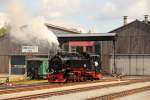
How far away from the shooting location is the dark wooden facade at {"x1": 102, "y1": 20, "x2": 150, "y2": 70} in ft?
200

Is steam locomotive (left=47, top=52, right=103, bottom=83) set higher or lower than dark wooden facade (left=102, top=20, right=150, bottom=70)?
lower

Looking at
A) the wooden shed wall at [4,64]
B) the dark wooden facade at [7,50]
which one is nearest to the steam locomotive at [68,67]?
the dark wooden facade at [7,50]

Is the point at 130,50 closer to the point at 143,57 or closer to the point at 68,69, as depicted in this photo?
the point at 143,57

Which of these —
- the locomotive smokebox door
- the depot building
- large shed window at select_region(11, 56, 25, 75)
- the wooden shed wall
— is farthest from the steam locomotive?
the wooden shed wall

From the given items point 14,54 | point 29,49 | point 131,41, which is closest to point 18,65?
point 14,54

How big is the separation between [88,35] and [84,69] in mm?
14271

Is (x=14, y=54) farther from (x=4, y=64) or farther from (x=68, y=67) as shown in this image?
(x=68, y=67)

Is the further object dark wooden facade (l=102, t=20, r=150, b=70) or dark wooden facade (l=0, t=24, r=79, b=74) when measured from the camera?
dark wooden facade (l=0, t=24, r=79, b=74)

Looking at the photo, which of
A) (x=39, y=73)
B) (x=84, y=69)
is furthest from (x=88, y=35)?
(x=84, y=69)

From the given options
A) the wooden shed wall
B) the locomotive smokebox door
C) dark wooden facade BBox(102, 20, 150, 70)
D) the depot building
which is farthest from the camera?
the wooden shed wall

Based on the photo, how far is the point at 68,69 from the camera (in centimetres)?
3753

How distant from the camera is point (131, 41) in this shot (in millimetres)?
61719

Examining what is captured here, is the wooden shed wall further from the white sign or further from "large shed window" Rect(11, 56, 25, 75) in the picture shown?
the white sign

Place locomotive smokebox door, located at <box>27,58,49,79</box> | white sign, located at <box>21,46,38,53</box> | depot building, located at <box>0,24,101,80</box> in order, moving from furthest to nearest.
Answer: depot building, located at <box>0,24,101,80</box> → white sign, located at <box>21,46,38,53</box> → locomotive smokebox door, located at <box>27,58,49,79</box>
